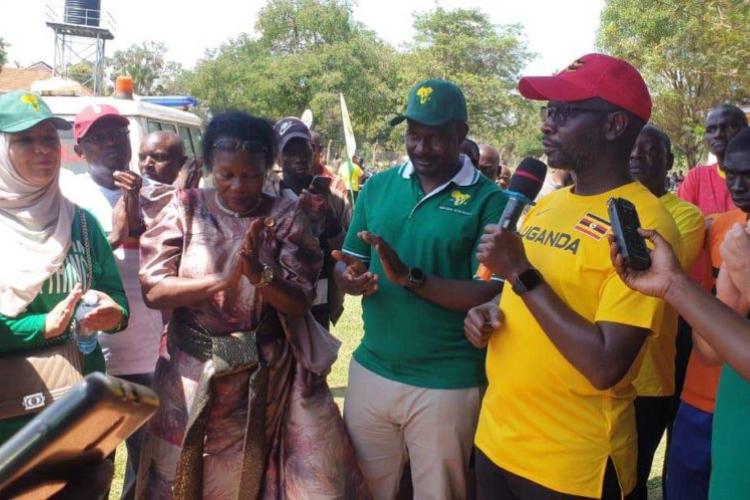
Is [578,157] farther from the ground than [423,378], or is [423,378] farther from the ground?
[578,157]

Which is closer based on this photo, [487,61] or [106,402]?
[106,402]

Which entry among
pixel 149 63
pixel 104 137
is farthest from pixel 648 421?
pixel 149 63

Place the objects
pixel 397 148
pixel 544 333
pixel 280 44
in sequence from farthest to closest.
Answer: pixel 397 148, pixel 280 44, pixel 544 333

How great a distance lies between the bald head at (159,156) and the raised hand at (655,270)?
11.0 feet

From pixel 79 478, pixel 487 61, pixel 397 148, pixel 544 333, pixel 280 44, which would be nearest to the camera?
pixel 79 478

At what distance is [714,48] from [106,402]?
20635mm

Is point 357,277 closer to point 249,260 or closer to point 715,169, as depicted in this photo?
point 249,260

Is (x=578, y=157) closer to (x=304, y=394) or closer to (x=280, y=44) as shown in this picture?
(x=304, y=394)

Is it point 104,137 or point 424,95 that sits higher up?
point 424,95

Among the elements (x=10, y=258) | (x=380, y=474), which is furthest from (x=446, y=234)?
(x=10, y=258)

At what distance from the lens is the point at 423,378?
2.99 meters

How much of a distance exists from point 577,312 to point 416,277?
84cm

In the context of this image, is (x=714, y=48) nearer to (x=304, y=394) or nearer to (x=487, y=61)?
(x=304, y=394)

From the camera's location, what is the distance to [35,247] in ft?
9.22
